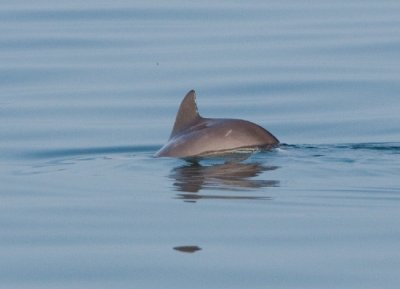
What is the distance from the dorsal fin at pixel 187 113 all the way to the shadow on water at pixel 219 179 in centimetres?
61

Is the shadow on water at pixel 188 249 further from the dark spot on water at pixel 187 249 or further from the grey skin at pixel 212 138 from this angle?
the grey skin at pixel 212 138

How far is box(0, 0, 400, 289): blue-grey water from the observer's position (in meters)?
7.46

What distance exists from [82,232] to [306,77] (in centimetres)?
784

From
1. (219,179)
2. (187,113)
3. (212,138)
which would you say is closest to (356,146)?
(212,138)

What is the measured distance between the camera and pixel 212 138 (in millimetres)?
10867

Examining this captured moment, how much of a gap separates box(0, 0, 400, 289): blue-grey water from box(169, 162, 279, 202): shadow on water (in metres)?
0.02

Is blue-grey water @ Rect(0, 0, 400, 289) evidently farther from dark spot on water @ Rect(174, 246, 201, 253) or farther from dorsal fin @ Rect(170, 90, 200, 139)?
dorsal fin @ Rect(170, 90, 200, 139)

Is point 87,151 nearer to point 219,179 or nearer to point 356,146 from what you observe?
point 356,146

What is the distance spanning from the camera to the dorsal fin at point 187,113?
11000 mm

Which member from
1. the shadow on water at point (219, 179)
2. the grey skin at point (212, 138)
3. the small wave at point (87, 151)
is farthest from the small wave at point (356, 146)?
the small wave at point (87, 151)

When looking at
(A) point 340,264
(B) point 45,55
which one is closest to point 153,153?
(A) point 340,264

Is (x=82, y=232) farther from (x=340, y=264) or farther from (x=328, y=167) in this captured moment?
(x=328, y=167)

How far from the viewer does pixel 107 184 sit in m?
9.86

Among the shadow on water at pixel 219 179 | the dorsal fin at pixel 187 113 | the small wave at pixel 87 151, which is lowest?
the shadow on water at pixel 219 179
